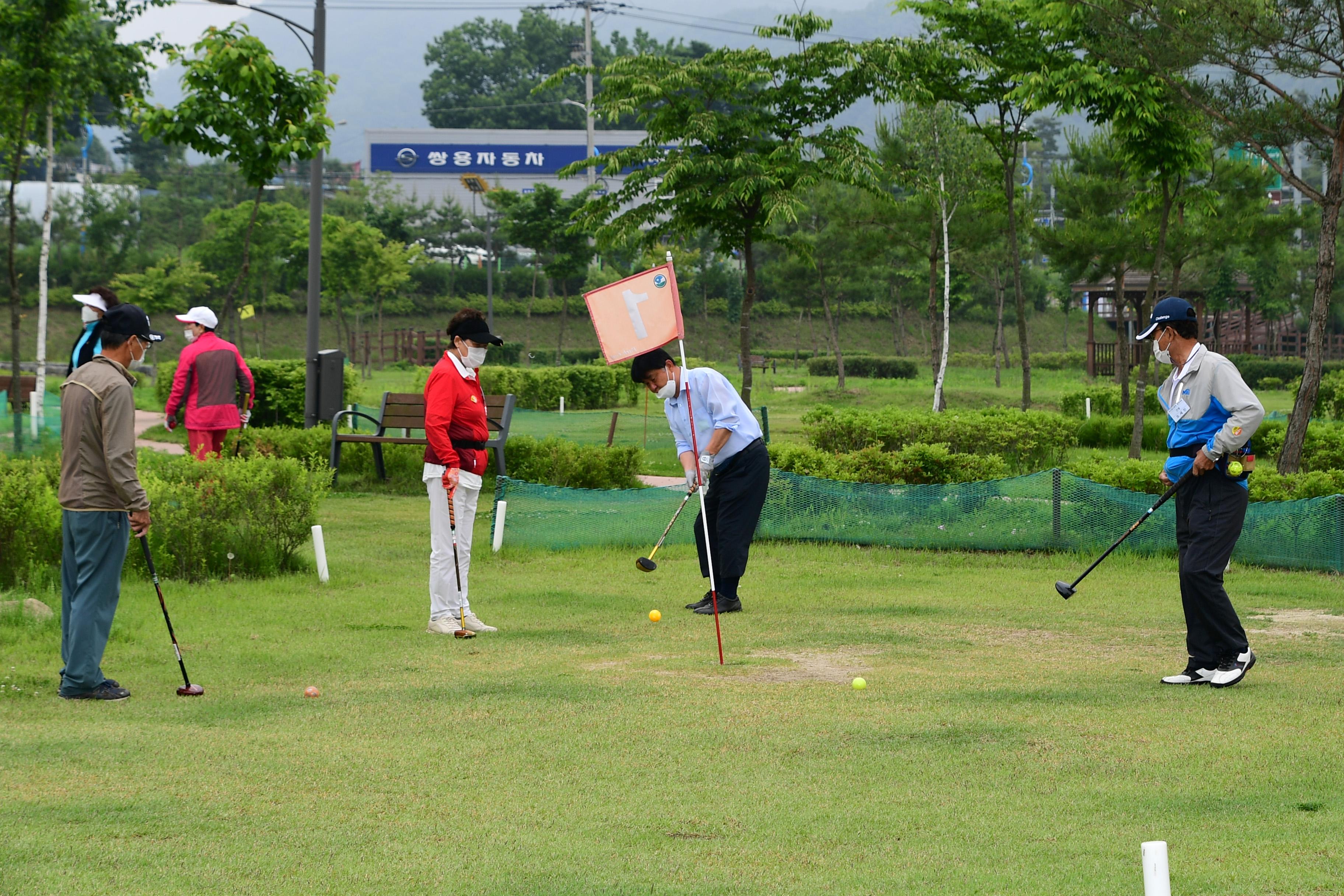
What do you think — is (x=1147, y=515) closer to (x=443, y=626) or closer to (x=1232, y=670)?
(x=1232, y=670)

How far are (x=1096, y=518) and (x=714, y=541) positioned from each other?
13.3ft

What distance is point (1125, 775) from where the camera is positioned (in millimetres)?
4727

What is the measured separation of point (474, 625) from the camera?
810 centimetres

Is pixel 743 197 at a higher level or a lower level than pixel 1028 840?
higher

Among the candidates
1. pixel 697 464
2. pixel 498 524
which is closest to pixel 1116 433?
pixel 498 524

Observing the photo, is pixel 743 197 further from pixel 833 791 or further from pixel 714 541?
pixel 833 791

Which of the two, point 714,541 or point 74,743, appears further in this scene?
point 714,541

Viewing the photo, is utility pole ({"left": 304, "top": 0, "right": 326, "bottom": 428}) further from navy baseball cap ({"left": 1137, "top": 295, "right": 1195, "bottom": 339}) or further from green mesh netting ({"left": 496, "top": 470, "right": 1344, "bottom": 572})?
navy baseball cap ({"left": 1137, "top": 295, "right": 1195, "bottom": 339})

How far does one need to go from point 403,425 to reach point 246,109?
159 inches

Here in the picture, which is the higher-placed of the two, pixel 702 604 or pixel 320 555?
pixel 320 555

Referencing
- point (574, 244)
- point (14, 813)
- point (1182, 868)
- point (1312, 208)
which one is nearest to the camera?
point (1182, 868)

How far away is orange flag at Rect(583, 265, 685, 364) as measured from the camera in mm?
8125

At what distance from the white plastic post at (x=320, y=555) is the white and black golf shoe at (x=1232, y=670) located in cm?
598

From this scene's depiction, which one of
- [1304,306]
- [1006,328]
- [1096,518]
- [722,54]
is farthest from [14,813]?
[1006,328]
